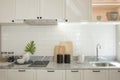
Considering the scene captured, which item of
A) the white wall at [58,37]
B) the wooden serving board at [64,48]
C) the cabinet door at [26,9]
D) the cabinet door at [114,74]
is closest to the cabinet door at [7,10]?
the cabinet door at [26,9]

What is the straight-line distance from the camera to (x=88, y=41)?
346 cm

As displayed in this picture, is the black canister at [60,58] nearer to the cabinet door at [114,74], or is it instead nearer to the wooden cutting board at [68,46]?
the wooden cutting board at [68,46]

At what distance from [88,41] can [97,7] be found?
68 centimetres

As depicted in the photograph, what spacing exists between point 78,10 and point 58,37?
26.7 inches

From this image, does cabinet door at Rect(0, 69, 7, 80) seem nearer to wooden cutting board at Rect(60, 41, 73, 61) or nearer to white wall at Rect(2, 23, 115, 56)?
white wall at Rect(2, 23, 115, 56)

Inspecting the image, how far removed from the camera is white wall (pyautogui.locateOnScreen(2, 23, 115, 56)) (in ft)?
11.3

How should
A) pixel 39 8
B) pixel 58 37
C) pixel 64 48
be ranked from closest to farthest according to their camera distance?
pixel 39 8, pixel 64 48, pixel 58 37

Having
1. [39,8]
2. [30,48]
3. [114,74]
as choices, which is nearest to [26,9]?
[39,8]

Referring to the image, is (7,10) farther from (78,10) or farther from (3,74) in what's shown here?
(78,10)

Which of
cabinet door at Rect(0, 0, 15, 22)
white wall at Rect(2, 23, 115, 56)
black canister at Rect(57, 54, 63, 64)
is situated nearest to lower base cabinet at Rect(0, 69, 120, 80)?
black canister at Rect(57, 54, 63, 64)

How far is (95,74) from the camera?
110 inches

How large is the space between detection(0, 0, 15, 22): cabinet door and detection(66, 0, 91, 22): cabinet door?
0.93 metres

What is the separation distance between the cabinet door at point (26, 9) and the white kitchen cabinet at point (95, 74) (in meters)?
1.26

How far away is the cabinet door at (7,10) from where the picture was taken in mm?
3086
